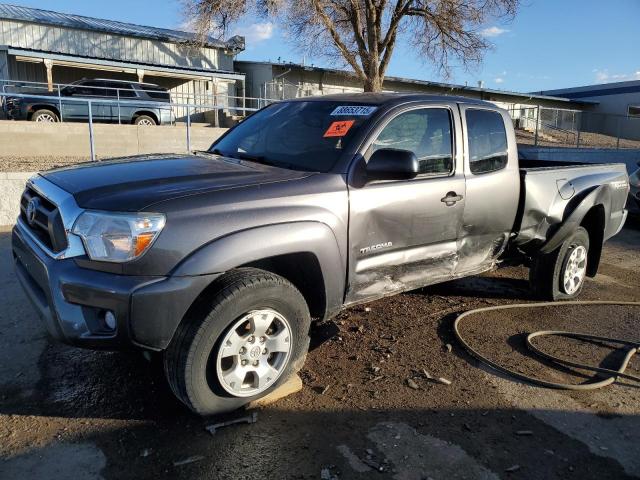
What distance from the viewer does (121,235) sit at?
8.41 ft

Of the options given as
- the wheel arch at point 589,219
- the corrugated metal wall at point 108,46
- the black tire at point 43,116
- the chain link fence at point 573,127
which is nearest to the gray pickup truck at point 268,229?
the wheel arch at point 589,219

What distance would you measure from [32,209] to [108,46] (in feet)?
86.9

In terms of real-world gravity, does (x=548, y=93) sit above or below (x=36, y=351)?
above

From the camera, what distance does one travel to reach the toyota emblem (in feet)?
10.2

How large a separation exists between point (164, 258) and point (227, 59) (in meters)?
29.4

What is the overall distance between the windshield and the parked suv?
11.7m

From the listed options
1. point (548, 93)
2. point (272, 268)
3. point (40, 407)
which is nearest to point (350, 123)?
point (272, 268)

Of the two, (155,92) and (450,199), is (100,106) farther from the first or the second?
(450,199)

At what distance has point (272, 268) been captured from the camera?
317cm

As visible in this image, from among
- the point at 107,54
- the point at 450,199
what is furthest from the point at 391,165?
the point at 107,54

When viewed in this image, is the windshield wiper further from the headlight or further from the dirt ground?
the dirt ground

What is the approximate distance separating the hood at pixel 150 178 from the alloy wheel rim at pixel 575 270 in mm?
3208

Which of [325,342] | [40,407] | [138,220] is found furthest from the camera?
[325,342]

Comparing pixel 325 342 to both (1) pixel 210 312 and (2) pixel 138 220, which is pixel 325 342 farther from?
(2) pixel 138 220
